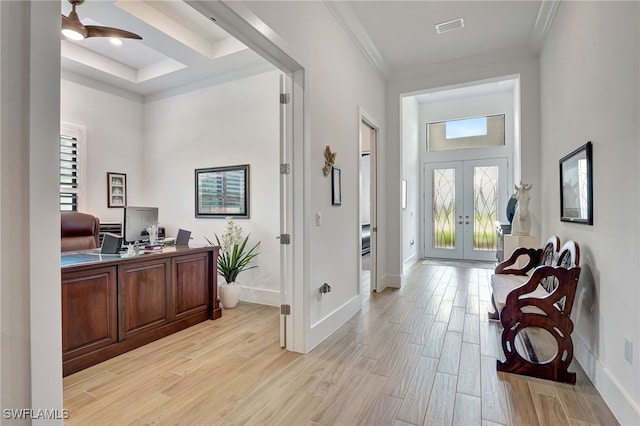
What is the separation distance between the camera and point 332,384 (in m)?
2.12

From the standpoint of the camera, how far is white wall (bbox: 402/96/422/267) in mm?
6293

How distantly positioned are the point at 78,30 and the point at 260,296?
3326 millimetres

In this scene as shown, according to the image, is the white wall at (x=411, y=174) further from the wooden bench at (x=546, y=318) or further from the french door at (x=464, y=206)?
the wooden bench at (x=546, y=318)

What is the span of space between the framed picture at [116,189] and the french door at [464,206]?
635cm

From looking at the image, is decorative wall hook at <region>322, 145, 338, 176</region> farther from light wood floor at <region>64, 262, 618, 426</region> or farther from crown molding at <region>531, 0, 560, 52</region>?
crown molding at <region>531, 0, 560, 52</region>

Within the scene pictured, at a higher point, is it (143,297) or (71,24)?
(71,24)

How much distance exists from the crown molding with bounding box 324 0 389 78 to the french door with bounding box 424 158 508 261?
12.2 ft

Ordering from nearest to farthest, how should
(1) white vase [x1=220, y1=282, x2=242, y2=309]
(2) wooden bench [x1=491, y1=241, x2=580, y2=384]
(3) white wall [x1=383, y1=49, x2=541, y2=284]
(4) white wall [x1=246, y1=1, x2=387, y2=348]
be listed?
1. (2) wooden bench [x1=491, y1=241, x2=580, y2=384]
2. (4) white wall [x1=246, y1=1, x2=387, y2=348]
3. (1) white vase [x1=220, y1=282, x2=242, y2=309]
4. (3) white wall [x1=383, y1=49, x2=541, y2=284]

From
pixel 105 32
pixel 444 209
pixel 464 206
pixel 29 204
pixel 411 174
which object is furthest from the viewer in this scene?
pixel 444 209

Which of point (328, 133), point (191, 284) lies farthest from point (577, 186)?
point (191, 284)

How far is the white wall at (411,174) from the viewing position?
20.6 feet

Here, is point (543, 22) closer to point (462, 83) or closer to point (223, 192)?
point (462, 83)

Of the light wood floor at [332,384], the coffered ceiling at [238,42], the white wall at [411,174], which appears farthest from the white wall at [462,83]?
the light wood floor at [332,384]

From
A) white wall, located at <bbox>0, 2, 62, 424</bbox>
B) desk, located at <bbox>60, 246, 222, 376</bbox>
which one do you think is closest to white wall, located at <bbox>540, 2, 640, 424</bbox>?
white wall, located at <bbox>0, 2, 62, 424</bbox>
